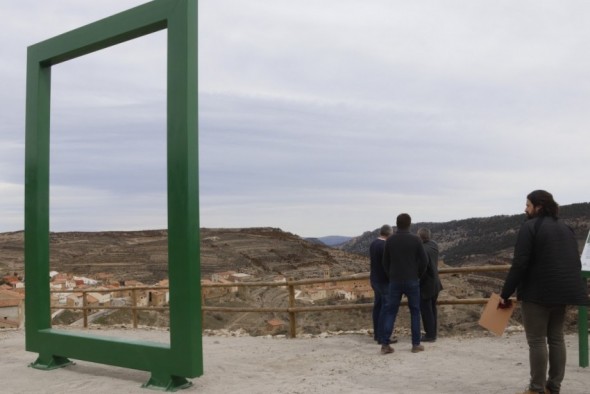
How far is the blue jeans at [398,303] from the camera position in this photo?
6.06 m

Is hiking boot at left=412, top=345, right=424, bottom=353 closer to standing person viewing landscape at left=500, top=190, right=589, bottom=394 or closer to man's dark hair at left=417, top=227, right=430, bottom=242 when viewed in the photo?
man's dark hair at left=417, top=227, right=430, bottom=242

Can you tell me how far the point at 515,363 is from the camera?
5484 mm

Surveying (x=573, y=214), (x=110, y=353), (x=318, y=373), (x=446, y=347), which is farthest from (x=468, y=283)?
(x=110, y=353)

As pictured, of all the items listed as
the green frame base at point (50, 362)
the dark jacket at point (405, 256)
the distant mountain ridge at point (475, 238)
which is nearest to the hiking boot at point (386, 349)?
the dark jacket at point (405, 256)

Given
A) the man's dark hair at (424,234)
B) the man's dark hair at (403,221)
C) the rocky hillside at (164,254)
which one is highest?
the man's dark hair at (403,221)

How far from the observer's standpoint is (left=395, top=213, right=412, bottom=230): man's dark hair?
6125 millimetres

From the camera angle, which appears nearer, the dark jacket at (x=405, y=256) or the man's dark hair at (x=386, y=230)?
the dark jacket at (x=405, y=256)

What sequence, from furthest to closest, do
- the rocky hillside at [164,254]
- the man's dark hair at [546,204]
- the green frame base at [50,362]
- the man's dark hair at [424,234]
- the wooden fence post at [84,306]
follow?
the rocky hillside at [164,254], the wooden fence post at [84,306], the man's dark hair at [424,234], the green frame base at [50,362], the man's dark hair at [546,204]

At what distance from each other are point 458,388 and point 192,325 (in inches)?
83.0

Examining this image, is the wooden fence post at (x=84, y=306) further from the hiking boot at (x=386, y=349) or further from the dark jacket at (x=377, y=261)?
the hiking boot at (x=386, y=349)

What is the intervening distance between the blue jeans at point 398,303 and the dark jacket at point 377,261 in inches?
13.7

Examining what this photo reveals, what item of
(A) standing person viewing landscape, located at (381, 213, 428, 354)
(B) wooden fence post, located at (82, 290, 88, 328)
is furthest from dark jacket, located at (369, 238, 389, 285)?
(B) wooden fence post, located at (82, 290, 88, 328)

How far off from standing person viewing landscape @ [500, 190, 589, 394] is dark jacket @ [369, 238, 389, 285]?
2556 mm

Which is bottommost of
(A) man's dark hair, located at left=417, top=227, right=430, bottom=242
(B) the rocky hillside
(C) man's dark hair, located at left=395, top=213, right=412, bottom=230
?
(B) the rocky hillside
